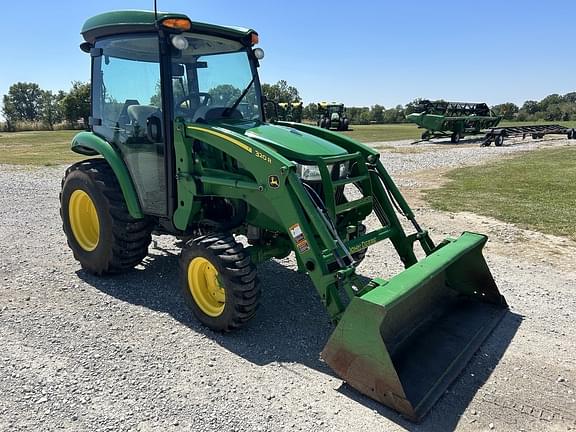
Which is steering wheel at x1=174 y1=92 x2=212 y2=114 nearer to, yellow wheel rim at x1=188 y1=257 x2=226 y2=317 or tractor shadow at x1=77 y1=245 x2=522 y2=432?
yellow wheel rim at x1=188 y1=257 x2=226 y2=317

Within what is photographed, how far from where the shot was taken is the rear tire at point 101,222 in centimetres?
506

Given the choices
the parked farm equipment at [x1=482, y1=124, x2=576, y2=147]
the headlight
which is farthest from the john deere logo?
the parked farm equipment at [x1=482, y1=124, x2=576, y2=147]

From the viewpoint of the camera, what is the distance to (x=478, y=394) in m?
3.30

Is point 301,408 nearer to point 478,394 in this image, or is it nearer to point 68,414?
point 478,394

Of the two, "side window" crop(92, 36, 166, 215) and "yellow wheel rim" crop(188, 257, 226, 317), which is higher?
"side window" crop(92, 36, 166, 215)

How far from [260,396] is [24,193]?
9.54 m

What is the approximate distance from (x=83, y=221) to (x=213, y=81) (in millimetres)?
2349

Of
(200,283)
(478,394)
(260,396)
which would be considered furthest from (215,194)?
(478,394)

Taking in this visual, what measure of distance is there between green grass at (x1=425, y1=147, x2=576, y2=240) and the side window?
5.89 meters

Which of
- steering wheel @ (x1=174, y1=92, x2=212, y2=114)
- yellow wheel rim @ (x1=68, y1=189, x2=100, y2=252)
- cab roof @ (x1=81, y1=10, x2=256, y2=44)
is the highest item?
cab roof @ (x1=81, y1=10, x2=256, y2=44)

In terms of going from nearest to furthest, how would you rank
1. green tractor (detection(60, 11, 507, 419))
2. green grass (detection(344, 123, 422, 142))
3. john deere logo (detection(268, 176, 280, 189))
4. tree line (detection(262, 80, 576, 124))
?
green tractor (detection(60, 11, 507, 419)) < john deere logo (detection(268, 176, 280, 189)) < green grass (detection(344, 123, 422, 142)) < tree line (detection(262, 80, 576, 124))

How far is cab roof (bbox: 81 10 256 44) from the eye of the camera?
448 centimetres

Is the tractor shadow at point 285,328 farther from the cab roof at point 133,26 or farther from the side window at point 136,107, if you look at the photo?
the cab roof at point 133,26

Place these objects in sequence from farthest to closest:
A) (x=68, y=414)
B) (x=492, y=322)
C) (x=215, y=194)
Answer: (x=215, y=194) < (x=492, y=322) < (x=68, y=414)
